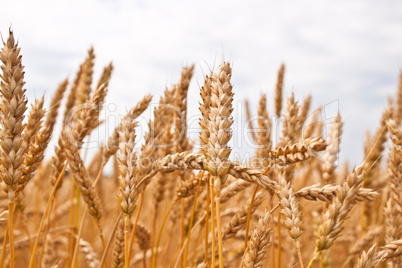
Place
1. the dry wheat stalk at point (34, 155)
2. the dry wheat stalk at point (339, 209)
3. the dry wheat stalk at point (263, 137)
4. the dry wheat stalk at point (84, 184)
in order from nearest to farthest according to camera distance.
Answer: the dry wheat stalk at point (339, 209) < the dry wheat stalk at point (34, 155) < the dry wheat stalk at point (84, 184) < the dry wheat stalk at point (263, 137)

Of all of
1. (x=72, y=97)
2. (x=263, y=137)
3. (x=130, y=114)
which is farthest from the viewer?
(x=72, y=97)

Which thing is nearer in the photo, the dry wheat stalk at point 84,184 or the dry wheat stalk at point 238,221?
the dry wheat stalk at point 238,221

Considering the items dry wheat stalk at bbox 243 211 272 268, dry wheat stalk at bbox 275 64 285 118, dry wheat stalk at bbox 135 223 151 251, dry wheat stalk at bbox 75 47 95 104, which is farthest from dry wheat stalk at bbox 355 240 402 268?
dry wheat stalk at bbox 75 47 95 104

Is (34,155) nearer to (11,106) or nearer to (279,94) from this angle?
(11,106)

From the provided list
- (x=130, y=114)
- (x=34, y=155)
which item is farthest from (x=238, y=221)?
(x=34, y=155)

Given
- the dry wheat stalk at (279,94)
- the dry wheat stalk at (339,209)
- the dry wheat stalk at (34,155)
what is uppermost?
the dry wheat stalk at (279,94)

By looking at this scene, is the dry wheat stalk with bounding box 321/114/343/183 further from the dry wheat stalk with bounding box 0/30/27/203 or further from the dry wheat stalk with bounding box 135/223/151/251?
the dry wheat stalk with bounding box 0/30/27/203

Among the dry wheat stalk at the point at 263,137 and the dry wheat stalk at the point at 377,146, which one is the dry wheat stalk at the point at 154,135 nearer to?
the dry wheat stalk at the point at 263,137

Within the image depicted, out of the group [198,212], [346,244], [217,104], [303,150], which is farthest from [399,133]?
[346,244]

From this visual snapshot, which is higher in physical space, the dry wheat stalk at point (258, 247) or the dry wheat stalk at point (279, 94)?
the dry wheat stalk at point (279, 94)

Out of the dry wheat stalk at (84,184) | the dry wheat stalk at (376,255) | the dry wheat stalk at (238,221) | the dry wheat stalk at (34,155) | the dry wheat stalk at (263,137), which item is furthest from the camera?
the dry wheat stalk at (263,137)

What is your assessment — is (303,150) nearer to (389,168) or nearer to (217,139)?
(217,139)

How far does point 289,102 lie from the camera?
2000 millimetres

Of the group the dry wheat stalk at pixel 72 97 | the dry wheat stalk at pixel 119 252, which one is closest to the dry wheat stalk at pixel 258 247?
the dry wheat stalk at pixel 119 252
